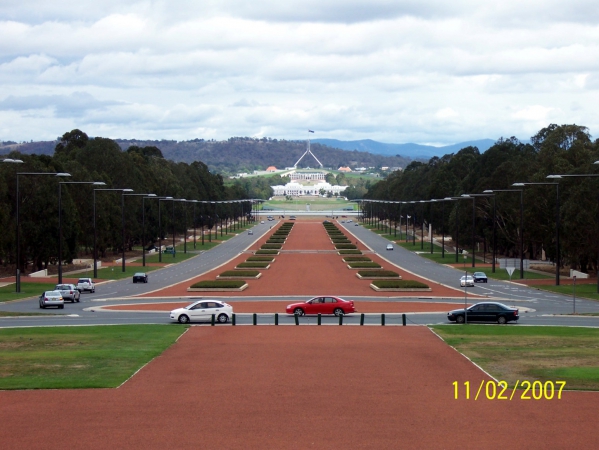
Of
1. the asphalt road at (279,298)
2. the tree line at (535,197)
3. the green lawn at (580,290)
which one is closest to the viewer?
the asphalt road at (279,298)

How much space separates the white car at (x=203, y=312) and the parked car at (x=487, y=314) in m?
11.7

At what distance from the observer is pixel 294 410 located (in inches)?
953

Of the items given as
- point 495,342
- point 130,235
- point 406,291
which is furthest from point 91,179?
point 495,342

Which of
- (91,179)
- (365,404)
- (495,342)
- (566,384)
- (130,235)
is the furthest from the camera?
(130,235)

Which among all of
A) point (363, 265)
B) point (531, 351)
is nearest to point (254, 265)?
point (363, 265)

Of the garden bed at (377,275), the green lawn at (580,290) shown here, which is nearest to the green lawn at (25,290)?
the garden bed at (377,275)

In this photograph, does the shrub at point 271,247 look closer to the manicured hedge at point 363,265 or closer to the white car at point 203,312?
the manicured hedge at point 363,265

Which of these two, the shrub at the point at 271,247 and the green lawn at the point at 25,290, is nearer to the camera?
the green lawn at the point at 25,290

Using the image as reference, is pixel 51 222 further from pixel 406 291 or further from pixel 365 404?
pixel 365 404

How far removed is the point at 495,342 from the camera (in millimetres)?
38094

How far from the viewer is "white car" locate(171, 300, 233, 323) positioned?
47.2m

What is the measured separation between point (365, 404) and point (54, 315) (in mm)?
31219

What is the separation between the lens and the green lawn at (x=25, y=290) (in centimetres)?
6556

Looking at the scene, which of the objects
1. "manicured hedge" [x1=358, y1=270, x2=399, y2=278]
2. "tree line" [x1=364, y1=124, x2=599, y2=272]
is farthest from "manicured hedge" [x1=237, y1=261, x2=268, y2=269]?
"tree line" [x1=364, y1=124, x2=599, y2=272]
